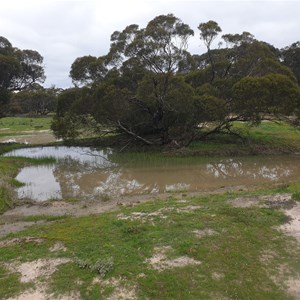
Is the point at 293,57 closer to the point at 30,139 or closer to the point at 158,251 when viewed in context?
the point at 30,139

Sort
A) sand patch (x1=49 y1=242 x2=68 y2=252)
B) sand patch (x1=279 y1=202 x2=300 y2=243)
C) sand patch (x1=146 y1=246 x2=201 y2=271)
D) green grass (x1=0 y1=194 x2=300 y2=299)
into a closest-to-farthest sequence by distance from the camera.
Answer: green grass (x1=0 y1=194 x2=300 y2=299)
sand patch (x1=146 y1=246 x2=201 y2=271)
sand patch (x1=49 y1=242 x2=68 y2=252)
sand patch (x1=279 y1=202 x2=300 y2=243)

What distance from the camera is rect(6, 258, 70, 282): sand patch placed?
745 cm

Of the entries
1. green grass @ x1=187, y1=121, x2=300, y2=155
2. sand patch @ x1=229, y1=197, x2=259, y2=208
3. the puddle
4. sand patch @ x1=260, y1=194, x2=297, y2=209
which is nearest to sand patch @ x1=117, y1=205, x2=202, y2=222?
sand patch @ x1=229, y1=197, x2=259, y2=208

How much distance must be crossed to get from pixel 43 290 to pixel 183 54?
2530 centimetres

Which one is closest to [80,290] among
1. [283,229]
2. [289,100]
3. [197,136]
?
[283,229]

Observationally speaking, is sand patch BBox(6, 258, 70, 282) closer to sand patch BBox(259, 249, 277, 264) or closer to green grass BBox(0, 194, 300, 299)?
green grass BBox(0, 194, 300, 299)

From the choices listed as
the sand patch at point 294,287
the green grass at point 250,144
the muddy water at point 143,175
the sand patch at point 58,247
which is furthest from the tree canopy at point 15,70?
the sand patch at point 294,287

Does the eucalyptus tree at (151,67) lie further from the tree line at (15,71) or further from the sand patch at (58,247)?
the sand patch at (58,247)

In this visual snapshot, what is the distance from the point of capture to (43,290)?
691cm

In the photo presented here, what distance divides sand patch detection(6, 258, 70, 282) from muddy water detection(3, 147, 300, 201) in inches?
304

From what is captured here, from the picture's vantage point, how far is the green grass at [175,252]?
6844mm

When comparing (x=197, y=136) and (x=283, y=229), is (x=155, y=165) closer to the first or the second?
(x=197, y=136)

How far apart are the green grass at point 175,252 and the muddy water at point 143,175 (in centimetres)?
590

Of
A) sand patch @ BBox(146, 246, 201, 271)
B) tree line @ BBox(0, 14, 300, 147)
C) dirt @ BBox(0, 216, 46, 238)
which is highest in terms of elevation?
tree line @ BBox(0, 14, 300, 147)
